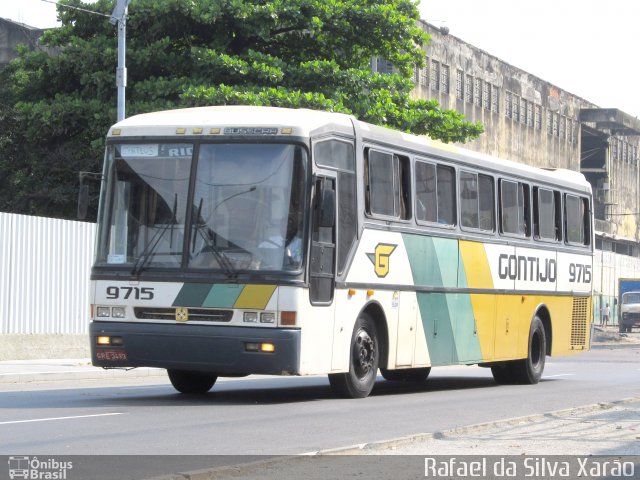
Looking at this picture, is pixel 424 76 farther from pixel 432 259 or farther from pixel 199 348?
pixel 199 348

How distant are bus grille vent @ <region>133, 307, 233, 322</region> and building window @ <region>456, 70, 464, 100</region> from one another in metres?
54.0

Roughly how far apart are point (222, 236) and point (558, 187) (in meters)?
10.00

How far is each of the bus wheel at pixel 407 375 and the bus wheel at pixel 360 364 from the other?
4669mm

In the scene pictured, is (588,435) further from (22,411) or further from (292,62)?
(292,62)

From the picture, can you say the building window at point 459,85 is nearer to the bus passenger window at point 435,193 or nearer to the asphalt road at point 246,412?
the asphalt road at point 246,412

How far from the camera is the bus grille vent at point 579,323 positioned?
24.3 m

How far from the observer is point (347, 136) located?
1633 centimetres

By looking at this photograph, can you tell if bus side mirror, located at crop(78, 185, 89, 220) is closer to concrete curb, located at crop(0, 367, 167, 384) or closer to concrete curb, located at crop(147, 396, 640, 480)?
concrete curb, located at crop(0, 367, 167, 384)

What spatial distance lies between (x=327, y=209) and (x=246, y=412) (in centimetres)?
247

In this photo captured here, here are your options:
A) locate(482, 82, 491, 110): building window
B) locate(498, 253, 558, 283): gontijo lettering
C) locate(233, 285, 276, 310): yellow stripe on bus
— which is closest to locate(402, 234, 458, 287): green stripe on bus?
locate(498, 253, 558, 283): gontijo lettering

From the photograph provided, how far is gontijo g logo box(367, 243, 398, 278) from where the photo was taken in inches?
663

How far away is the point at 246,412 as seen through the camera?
573 inches

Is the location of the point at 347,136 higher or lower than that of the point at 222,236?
higher

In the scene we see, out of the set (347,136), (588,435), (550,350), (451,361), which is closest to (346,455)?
(588,435)
